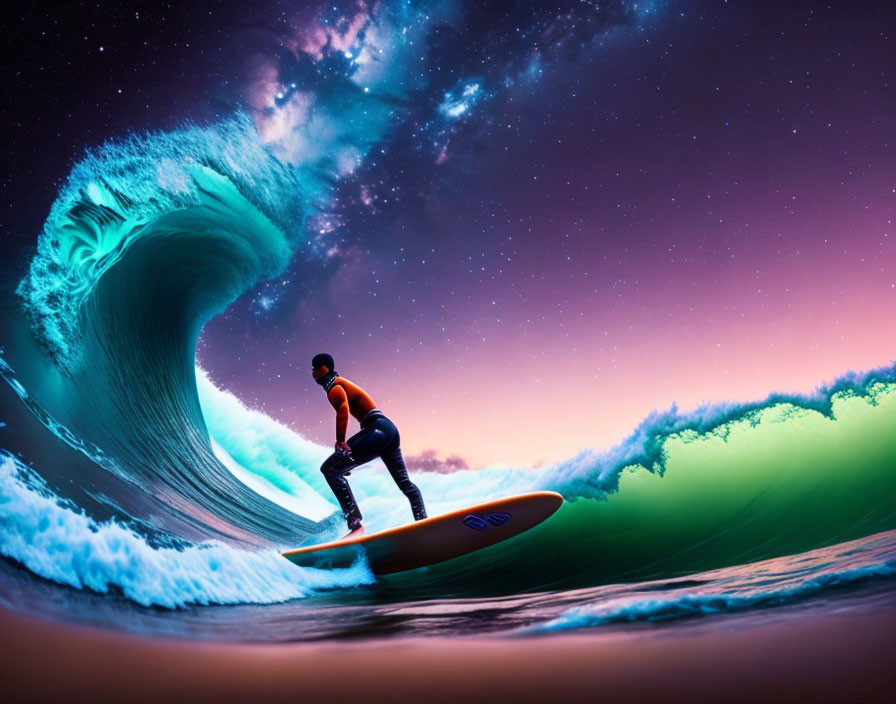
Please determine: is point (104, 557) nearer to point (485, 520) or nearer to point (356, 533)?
point (356, 533)

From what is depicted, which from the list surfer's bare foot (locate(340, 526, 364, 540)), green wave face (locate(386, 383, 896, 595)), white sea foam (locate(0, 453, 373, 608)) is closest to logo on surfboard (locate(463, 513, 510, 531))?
green wave face (locate(386, 383, 896, 595))

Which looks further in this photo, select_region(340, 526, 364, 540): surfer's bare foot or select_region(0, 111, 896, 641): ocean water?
select_region(340, 526, 364, 540): surfer's bare foot

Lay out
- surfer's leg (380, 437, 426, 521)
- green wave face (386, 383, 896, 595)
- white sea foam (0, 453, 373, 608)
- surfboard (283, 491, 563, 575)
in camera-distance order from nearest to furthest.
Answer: white sea foam (0, 453, 373, 608) < green wave face (386, 383, 896, 595) < surfboard (283, 491, 563, 575) < surfer's leg (380, 437, 426, 521)

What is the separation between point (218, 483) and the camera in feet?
21.6

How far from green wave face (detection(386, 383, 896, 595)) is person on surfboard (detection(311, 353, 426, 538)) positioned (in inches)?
28.9

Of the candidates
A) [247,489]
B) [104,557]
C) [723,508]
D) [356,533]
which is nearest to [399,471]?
[356,533]

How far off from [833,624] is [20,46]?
6590mm

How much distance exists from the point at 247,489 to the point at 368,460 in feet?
15.4

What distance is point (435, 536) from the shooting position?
12.5 feet

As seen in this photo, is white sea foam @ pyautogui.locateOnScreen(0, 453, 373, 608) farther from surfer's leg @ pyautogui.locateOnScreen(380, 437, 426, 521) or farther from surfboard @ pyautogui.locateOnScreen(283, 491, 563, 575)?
surfer's leg @ pyautogui.locateOnScreen(380, 437, 426, 521)

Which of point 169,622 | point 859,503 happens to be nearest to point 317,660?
point 169,622

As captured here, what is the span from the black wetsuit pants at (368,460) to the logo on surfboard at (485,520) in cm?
46

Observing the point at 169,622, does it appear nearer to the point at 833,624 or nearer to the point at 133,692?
the point at 133,692

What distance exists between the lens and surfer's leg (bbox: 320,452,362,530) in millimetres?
3881
